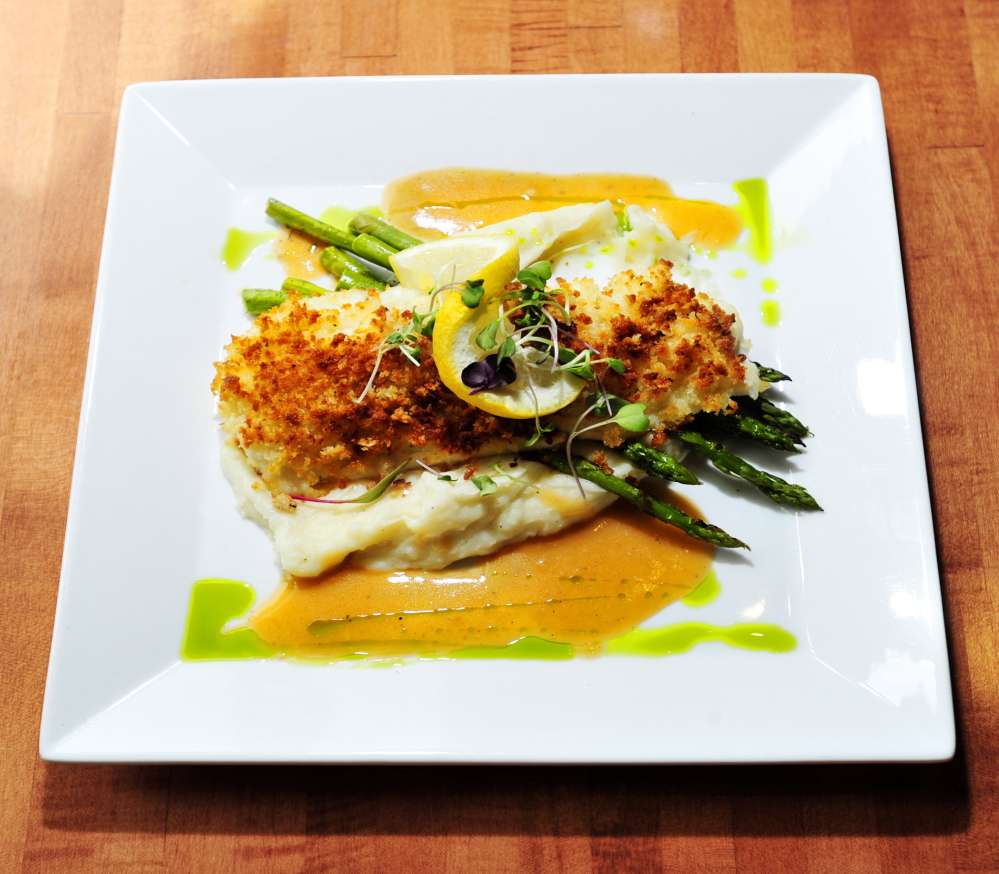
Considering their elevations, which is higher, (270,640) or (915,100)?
(915,100)

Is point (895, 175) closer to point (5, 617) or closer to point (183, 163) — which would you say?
point (183, 163)

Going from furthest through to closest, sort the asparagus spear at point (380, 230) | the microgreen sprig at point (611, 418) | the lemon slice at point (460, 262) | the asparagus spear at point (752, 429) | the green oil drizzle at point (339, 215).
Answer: the green oil drizzle at point (339, 215)
the asparagus spear at point (380, 230)
the asparagus spear at point (752, 429)
the microgreen sprig at point (611, 418)
the lemon slice at point (460, 262)

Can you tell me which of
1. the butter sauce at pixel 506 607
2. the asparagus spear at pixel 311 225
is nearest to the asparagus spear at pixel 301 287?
the asparagus spear at pixel 311 225

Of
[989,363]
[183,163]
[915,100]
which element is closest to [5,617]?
[183,163]

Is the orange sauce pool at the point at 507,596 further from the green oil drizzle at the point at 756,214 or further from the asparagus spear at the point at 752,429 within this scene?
the green oil drizzle at the point at 756,214

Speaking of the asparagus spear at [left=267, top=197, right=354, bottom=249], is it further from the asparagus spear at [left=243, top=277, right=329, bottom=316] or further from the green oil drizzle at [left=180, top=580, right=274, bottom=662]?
the green oil drizzle at [left=180, top=580, right=274, bottom=662]

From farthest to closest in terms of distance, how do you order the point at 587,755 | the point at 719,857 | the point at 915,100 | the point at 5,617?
the point at 915,100 < the point at 5,617 < the point at 719,857 < the point at 587,755
